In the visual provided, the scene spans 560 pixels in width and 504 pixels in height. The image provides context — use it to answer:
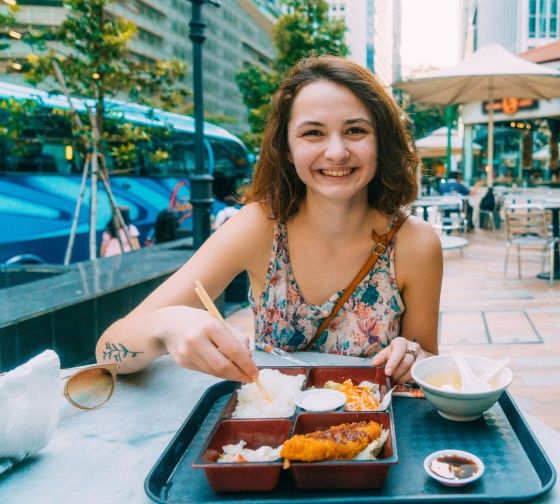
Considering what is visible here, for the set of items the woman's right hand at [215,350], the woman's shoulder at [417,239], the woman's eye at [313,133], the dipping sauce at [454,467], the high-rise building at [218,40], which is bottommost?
the dipping sauce at [454,467]

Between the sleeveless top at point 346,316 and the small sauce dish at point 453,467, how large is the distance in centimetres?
77

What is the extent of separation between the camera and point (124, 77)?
5.51 metres

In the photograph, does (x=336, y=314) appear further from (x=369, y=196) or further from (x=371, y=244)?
(x=369, y=196)

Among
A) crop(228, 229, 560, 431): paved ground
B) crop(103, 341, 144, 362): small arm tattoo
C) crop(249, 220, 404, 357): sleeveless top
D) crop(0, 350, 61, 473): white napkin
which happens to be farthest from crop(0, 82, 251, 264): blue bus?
crop(0, 350, 61, 473): white napkin

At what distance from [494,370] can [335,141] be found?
726 millimetres

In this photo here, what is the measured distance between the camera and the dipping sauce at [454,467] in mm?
802

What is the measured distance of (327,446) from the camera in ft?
2.57

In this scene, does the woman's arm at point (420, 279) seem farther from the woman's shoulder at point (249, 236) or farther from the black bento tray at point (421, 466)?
the black bento tray at point (421, 466)

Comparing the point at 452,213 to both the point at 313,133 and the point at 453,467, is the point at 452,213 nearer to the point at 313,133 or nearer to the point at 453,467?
the point at 313,133

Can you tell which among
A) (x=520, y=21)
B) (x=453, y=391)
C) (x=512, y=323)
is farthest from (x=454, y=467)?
(x=520, y=21)

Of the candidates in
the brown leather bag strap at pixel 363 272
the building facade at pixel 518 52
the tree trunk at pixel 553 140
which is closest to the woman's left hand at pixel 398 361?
the brown leather bag strap at pixel 363 272

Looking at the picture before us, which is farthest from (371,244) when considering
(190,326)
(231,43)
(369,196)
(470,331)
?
(231,43)

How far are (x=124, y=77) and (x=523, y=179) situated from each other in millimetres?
15272

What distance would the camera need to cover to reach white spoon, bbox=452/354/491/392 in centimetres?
106
